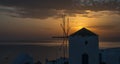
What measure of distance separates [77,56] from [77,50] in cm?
64

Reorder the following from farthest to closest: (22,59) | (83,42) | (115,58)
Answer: (115,58) < (22,59) < (83,42)

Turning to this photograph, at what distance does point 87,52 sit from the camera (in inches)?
2029

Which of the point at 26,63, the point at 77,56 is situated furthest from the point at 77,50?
the point at 26,63

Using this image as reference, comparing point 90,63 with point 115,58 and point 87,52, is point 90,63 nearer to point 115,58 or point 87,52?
point 87,52

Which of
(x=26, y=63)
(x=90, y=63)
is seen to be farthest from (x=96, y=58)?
(x=26, y=63)

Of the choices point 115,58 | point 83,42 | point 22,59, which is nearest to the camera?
point 83,42

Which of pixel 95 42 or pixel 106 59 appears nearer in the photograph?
pixel 95 42

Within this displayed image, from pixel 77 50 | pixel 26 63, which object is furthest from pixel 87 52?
pixel 26 63

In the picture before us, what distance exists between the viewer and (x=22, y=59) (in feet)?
180

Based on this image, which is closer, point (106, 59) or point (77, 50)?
point (77, 50)

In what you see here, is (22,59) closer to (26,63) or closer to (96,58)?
(26,63)

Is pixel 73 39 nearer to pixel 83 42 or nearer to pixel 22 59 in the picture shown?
pixel 83 42

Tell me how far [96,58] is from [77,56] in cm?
202

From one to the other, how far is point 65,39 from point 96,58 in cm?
981
